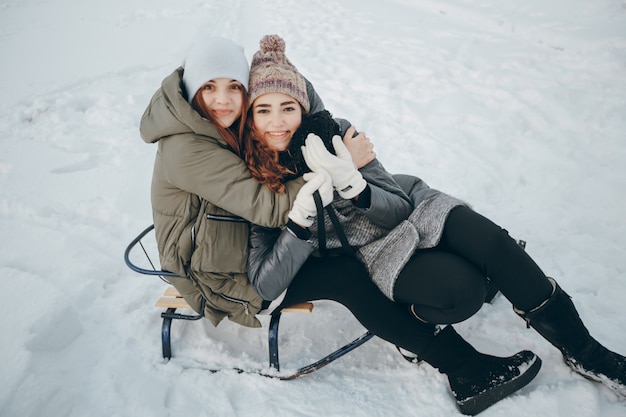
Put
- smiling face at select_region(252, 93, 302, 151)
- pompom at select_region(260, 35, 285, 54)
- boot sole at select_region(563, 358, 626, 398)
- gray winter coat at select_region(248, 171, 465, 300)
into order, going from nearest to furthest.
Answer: boot sole at select_region(563, 358, 626, 398) < gray winter coat at select_region(248, 171, 465, 300) < smiling face at select_region(252, 93, 302, 151) < pompom at select_region(260, 35, 285, 54)

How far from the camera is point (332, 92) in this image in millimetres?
5281

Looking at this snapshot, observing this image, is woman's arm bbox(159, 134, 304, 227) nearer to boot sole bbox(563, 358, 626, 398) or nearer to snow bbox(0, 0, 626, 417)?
snow bbox(0, 0, 626, 417)

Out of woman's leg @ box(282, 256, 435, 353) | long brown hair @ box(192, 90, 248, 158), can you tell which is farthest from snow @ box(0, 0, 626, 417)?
long brown hair @ box(192, 90, 248, 158)

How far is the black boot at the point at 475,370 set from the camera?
194 cm

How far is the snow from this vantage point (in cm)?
219

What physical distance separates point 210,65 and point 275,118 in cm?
39

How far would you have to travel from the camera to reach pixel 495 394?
1.94 metres

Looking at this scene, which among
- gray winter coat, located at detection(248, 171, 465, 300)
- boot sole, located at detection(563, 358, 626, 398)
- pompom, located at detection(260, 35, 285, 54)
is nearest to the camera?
boot sole, located at detection(563, 358, 626, 398)

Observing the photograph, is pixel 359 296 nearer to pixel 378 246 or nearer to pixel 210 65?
pixel 378 246

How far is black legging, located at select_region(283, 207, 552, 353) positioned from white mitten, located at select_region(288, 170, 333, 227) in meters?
0.36

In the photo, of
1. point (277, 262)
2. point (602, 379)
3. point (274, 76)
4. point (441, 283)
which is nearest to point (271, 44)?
point (274, 76)

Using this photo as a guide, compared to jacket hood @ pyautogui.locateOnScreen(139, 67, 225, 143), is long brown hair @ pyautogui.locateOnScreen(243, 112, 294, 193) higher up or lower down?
lower down

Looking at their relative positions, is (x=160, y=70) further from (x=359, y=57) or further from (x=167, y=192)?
(x=167, y=192)

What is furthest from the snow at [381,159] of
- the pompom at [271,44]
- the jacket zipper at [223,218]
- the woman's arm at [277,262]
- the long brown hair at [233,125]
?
the pompom at [271,44]
